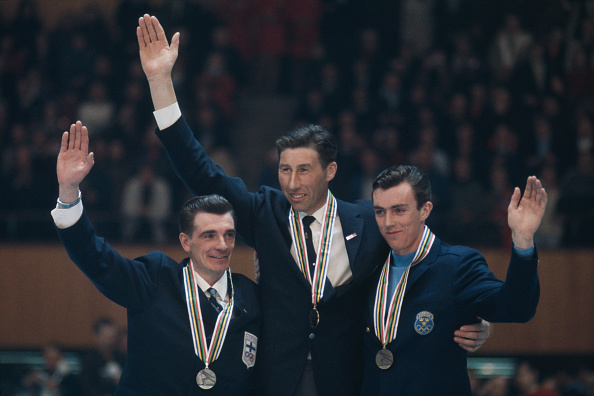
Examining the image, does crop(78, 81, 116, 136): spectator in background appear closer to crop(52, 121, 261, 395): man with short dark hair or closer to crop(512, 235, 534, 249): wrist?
crop(52, 121, 261, 395): man with short dark hair

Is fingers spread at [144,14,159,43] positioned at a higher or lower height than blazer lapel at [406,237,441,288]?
higher

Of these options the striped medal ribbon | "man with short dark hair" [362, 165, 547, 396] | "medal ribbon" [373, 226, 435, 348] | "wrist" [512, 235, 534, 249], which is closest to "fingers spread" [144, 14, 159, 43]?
the striped medal ribbon

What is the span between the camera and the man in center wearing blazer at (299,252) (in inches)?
167

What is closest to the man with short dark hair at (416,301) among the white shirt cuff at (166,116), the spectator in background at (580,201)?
the white shirt cuff at (166,116)

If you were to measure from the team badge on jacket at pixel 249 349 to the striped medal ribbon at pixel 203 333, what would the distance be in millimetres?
122

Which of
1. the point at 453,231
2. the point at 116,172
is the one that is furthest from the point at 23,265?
the point at 453,231

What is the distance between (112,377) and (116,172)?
113 inches

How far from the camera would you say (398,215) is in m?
4.17

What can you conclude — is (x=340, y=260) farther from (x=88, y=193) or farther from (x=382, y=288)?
(x=88, y=193)

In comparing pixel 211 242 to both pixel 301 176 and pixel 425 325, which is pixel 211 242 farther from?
pixel 425 325

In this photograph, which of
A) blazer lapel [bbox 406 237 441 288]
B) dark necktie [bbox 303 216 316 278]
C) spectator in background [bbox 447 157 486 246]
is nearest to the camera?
blazer lapel [bbox 406 237 441 288]

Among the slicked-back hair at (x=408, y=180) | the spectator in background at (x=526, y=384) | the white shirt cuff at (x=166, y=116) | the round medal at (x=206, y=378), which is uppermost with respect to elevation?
the white shirt cuff at (x=166, y=116)

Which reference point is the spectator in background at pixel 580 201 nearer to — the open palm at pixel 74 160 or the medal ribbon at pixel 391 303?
the medal ribbon at pixel 391 303

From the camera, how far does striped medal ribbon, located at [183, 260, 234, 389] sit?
161 inches
